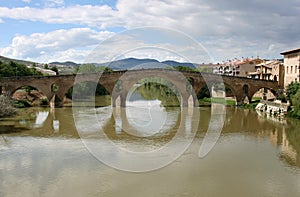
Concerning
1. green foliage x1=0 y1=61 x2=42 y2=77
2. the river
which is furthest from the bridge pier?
green foliage x1=0 y1=61 x2=42 y2=77

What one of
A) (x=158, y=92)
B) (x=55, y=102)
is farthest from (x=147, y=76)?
(x=158, y=92)

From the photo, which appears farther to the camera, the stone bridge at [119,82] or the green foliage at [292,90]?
the stone bridge at [119,82]

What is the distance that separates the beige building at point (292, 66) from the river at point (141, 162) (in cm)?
1018

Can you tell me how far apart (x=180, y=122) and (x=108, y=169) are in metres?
9.23

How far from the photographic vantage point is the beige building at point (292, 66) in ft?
83.7

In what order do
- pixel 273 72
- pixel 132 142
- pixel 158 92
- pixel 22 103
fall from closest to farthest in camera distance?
pixel 132 142, pixel 22 103, pixel 273 72, pixel 158 92

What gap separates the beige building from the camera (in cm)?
2551

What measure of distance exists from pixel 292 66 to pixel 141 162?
20.6 meters

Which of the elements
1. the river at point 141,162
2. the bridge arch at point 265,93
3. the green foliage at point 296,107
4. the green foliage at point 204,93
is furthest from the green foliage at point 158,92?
the river at point 141,162

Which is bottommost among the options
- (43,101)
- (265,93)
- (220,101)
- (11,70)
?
(43,101)

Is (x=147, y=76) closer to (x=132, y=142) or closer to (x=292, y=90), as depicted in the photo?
(x=292, y=90)

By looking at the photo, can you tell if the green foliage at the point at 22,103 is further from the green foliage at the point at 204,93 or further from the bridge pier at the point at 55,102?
the green foliage at the point at 204,93

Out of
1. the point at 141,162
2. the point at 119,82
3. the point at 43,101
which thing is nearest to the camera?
the point at 141,162

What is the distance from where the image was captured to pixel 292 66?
26.5m
